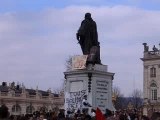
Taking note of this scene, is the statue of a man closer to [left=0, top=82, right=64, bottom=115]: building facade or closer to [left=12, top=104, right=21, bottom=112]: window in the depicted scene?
[left=0, top=82, right=64, bottom=115]: building facade

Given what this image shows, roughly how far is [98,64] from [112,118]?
717 centimetres

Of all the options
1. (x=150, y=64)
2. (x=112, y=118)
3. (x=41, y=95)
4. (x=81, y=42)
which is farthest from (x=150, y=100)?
(x=112, y=118)

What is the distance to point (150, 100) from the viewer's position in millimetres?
104750

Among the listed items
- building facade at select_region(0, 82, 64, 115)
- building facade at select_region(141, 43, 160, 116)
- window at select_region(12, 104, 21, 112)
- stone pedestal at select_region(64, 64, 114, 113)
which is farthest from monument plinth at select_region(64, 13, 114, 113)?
building facade at select_region(141, 43, 160, 116)

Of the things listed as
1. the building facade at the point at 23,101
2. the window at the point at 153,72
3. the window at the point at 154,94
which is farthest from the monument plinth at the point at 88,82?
the window at the point at 153,72

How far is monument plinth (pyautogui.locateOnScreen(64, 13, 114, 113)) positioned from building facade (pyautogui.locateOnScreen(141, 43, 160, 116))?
75592 mm

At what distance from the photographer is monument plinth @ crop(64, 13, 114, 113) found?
26.6 meters

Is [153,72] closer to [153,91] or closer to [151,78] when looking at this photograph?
[151,78]

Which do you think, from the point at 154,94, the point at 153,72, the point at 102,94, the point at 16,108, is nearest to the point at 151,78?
the point at 153,72

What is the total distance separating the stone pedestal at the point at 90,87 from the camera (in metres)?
26.6

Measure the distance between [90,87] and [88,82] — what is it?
26 centimetres

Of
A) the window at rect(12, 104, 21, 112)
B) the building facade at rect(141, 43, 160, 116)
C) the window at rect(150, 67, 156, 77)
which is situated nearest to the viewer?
the window at rect(12, 104, 21, 112)

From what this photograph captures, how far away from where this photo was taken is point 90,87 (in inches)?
1048

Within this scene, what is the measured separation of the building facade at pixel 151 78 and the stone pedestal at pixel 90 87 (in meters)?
75.6
